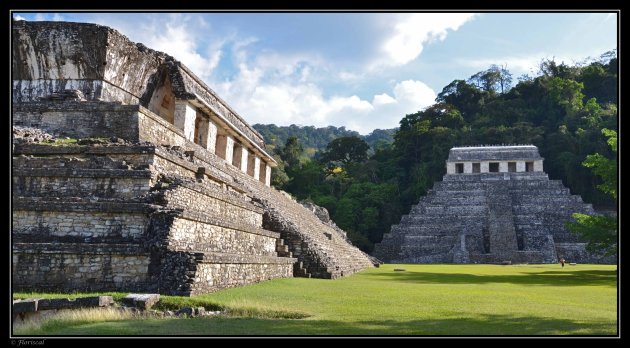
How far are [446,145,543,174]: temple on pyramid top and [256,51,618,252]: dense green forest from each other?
8.96 feet

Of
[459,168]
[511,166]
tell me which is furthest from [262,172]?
[511,166]

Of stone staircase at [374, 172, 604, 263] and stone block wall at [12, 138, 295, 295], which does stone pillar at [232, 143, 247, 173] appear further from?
stone staircase at [374, 172, 604, 263]

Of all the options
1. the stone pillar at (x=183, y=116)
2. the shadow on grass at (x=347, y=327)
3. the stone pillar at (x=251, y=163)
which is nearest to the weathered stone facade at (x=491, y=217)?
the stone pillar at (x=251, y=163)

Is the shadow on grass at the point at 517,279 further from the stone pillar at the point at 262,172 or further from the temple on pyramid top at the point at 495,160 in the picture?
the temple on pyramid top at the point at 495,160

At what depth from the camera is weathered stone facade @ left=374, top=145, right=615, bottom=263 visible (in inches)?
998

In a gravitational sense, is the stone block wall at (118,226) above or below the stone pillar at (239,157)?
below

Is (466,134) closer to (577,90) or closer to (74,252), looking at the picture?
(577,90)

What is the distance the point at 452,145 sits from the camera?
3956cm

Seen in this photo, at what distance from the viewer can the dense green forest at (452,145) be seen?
34.3 meters

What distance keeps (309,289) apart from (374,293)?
101cm

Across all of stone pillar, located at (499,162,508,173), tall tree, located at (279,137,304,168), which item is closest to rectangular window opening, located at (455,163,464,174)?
stone pillar, located at (499,162,508,173)

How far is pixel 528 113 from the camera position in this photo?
45625 mm

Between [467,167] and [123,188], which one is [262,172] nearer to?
[123,188]

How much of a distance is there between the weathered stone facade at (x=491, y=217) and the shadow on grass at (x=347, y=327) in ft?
65.4
